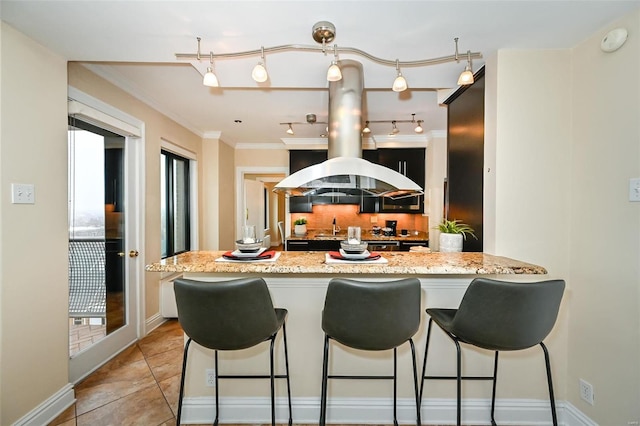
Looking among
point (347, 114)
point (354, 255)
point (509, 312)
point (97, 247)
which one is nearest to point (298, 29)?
point (347, 114)

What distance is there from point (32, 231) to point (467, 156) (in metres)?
3.05

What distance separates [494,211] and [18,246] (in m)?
2.92

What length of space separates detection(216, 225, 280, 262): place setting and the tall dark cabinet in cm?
152

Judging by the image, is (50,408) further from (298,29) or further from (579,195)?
(579,195)

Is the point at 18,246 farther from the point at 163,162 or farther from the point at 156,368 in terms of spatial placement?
the point at 163,162

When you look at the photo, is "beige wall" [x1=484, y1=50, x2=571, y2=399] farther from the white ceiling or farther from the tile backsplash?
the tile backsplash

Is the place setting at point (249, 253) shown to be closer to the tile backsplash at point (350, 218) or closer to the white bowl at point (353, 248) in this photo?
the white bowl at point (353, 248)

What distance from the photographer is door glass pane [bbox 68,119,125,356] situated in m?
2.24

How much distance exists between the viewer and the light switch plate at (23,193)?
5.28 ft

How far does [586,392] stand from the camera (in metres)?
1.67

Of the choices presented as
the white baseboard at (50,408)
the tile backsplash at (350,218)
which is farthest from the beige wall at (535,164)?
the tile backsplash at (350,218)

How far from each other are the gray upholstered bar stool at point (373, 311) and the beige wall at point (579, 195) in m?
0.96

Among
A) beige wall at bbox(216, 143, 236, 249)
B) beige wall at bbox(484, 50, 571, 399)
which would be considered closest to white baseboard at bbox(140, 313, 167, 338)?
beige wall at bbox(216, 143, 236, 249)

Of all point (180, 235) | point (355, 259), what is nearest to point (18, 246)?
point (355, 259)
